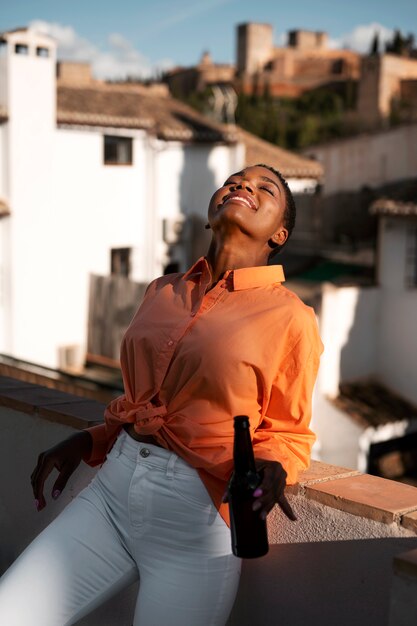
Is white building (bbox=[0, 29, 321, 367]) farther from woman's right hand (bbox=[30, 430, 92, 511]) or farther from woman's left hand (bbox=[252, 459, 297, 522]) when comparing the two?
woman's left hand (bbox=[252, 459, 297, 522])

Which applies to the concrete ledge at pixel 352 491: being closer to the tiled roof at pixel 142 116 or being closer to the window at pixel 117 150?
the tiled roof at pixel 142 116

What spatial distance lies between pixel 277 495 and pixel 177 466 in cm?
28

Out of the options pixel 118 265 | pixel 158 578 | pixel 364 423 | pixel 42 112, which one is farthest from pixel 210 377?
pixel 118 265

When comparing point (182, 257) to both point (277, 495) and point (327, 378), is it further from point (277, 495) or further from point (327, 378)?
point (277, 495)

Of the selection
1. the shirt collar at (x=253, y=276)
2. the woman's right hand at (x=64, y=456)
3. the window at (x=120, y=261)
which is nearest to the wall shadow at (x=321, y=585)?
the woman's right hand at (x=64, y=456)

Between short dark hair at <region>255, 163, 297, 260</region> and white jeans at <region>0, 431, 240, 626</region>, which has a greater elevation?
short dark hair at <region>255, 163, 297, 260</region>

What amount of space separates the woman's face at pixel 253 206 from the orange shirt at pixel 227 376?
0.14 metres

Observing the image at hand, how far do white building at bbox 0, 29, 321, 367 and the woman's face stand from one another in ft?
48.3

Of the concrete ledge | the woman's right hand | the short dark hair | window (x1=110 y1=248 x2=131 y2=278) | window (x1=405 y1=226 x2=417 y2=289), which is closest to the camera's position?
the concrete ledge

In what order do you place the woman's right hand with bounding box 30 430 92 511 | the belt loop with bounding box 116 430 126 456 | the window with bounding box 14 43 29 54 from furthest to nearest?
the window with bounding box 14 43 29 54 → the woman's right hand with bounding box 30 430 92 511 → the belt loop with bounding box 116 430 126 456

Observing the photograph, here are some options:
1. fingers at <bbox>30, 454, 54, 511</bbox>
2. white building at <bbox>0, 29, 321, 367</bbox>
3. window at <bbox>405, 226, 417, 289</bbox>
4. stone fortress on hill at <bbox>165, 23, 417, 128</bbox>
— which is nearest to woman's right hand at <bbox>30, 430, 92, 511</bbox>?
fingers at <bbox>30, 454, 54, 511</bbox>

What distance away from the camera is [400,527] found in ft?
7.12

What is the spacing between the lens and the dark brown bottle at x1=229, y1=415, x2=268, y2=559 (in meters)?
2.03

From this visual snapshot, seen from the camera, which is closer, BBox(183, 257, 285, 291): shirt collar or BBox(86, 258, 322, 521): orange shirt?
BBox(86, 258, 322, 521): orange shirt
